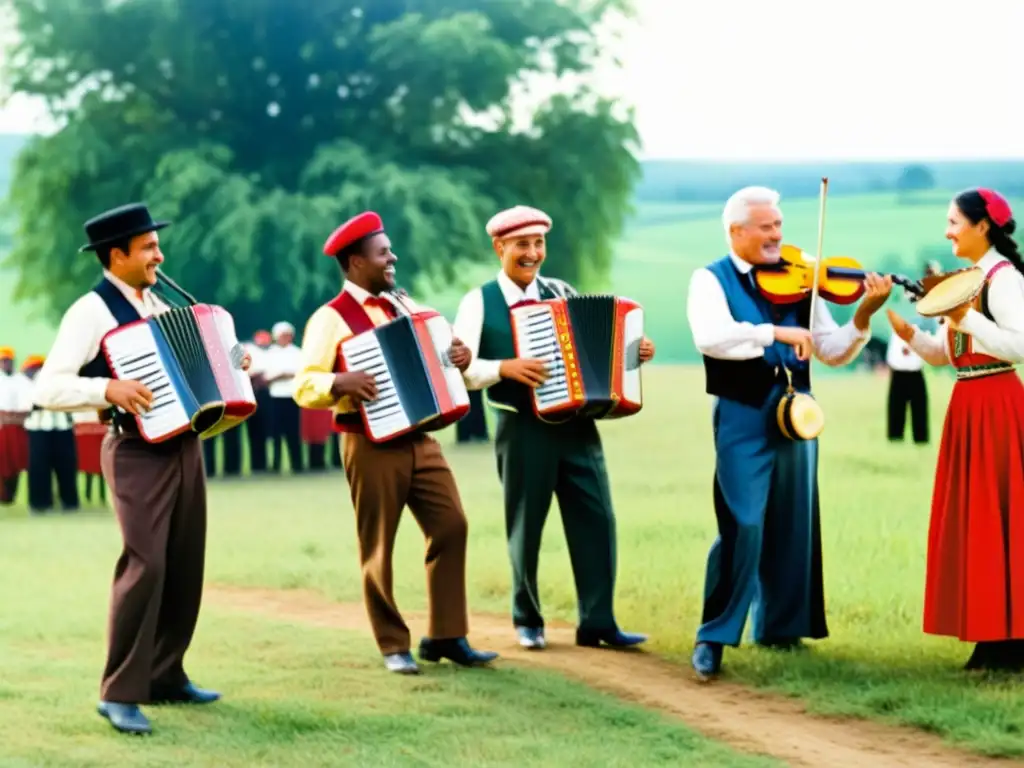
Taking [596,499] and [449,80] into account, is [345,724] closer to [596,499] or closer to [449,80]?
[596,499]

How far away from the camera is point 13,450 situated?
16.8 metres

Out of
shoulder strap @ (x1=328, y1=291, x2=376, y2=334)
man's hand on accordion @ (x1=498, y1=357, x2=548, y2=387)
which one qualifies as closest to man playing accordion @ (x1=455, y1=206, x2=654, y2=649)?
man's hand on accordion @ (x1=498, y1=357, x2=548, y2=387)

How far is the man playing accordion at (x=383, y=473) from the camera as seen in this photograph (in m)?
7.47

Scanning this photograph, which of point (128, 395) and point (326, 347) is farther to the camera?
point (326, 347)

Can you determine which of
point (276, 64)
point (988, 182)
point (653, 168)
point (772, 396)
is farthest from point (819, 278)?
point (653, 168)

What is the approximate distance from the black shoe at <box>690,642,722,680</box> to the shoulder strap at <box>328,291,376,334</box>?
2.12 meters

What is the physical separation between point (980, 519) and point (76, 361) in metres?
3.95

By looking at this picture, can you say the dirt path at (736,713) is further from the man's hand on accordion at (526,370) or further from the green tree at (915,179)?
the green tree at (915,179)

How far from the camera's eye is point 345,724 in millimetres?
6652

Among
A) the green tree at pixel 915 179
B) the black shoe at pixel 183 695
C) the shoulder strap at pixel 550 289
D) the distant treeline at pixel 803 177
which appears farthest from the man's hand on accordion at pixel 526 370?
the green tree at pixel 915 179

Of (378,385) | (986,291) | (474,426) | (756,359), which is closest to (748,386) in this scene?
(756,359)

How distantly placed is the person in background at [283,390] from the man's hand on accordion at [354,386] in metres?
12.2

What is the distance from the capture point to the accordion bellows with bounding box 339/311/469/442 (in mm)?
7297

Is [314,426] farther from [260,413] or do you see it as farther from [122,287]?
[122,287]
